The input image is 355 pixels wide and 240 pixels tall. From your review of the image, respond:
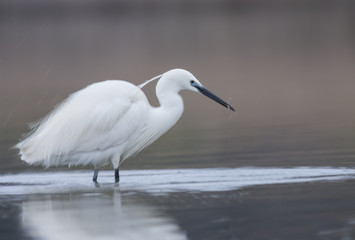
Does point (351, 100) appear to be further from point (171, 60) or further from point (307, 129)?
point (171, 60)

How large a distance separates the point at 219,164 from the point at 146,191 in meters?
1.77

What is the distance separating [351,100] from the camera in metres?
17.0

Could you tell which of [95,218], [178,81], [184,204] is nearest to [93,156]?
[178,81]

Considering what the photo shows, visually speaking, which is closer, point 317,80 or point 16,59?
point 317,80

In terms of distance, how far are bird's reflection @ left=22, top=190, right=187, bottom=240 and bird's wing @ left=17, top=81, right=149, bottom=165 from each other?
1.01 m

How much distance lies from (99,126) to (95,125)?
Result: 0.14 ft

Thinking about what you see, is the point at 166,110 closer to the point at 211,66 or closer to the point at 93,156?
the point at 93,156

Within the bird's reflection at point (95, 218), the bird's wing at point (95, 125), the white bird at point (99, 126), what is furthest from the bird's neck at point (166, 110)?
the bird's reflection at point (95, 218)

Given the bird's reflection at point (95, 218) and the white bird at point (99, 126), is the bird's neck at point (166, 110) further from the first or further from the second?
the bird's reflection at point (95, 218)

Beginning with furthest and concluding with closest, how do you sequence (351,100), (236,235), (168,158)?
1. (351,100)
2. (168,158)
3. (236,235)

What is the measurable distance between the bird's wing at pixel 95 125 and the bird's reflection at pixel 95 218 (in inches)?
39.7

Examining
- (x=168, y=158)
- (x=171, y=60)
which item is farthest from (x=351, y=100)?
(x=171, y=60)

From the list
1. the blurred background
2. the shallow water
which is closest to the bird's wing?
the shallow water

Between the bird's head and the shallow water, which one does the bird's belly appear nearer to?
the shallow water
